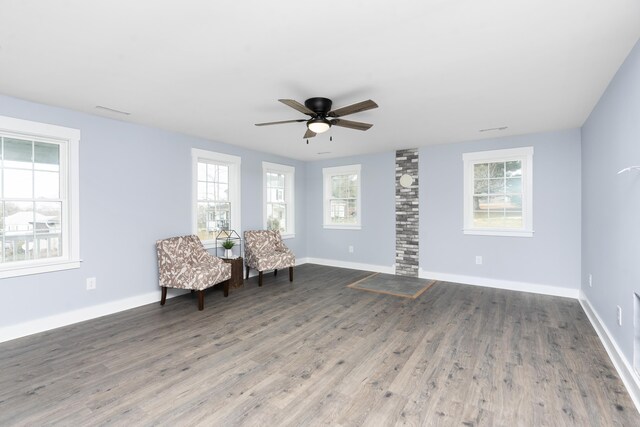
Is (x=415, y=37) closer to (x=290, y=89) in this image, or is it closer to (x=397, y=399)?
(x=290, y=89)

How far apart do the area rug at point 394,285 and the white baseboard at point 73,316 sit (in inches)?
120

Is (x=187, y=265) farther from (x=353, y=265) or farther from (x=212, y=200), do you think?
(x=353, y=265)

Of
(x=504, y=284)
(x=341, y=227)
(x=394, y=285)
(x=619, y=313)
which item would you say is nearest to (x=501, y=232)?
(x=504, y=284)

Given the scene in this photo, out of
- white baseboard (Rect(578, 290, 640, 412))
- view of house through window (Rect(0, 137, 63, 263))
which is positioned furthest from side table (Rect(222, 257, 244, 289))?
white baseboard (Rect(578, 290, 640, 412))

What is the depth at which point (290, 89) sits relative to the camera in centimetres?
294

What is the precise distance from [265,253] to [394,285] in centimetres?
232

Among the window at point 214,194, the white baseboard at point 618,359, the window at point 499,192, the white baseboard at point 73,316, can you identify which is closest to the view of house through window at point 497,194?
the window at point 499,192

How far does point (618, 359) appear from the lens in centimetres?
246

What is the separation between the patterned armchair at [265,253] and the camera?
5.20 m

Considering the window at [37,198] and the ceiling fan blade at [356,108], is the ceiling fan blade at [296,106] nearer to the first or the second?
the ceiling fan blade at [356,108]

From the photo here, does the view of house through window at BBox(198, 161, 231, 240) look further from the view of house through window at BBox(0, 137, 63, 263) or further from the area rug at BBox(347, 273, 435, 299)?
the area rug at BBox(347, 273, 435, 299)

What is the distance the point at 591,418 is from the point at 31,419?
344 cm

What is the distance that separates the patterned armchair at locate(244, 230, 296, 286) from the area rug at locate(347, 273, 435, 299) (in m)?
1.19

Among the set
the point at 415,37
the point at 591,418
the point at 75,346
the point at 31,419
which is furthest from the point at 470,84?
the point at 75,346
